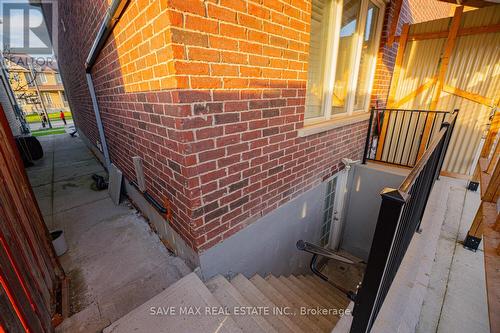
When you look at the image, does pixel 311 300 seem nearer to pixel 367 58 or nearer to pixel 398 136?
pixel 398 136

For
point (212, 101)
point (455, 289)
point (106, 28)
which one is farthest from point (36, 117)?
point (455, 289)

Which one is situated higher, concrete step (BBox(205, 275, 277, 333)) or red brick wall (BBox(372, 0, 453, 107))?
red brick wall (BBox(372, 0, 453, 107))

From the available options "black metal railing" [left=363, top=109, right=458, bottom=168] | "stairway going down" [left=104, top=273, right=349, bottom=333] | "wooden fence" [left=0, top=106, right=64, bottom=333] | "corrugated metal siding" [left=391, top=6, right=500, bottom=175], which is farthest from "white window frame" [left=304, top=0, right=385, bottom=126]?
A: "wooden fence" [left=0, top=106, right=64, bottom=333]

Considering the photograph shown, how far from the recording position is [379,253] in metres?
0.97

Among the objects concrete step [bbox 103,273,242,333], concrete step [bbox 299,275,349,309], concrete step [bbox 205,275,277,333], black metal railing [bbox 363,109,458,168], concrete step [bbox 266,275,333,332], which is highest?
black metal railing [bbox 363,109,458,168]

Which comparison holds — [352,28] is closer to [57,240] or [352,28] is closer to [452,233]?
[452,233]

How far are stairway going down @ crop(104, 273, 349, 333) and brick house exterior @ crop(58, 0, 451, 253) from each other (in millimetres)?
354

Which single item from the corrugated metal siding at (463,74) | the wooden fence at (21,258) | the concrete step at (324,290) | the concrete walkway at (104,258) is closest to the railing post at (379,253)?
the concrete walkway at (104,258)

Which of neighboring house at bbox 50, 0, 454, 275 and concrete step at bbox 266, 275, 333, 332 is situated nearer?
neighboring house at bbox 50, 0, 454, 275

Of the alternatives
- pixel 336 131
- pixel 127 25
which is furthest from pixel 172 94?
pixel 336 131

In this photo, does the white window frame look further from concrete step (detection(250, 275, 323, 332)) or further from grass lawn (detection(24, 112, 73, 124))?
grass lawn (detection(24, 112, 73, 124))

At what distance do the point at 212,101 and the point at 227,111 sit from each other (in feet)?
0.49

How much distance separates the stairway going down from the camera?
133cm

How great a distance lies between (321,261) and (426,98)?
13.4 ft
